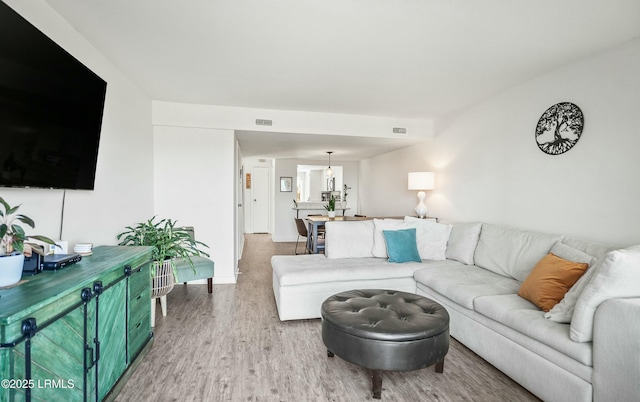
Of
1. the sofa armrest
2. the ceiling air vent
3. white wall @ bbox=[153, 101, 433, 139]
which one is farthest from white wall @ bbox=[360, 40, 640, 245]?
the ceiling air vent

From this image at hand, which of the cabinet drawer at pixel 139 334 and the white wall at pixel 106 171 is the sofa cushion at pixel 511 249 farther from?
the white wall at pixel 106 171

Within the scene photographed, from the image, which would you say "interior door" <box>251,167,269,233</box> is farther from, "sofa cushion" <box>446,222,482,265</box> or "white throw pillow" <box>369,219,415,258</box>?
"sofa cushion" <box>446,222,482,265</box>

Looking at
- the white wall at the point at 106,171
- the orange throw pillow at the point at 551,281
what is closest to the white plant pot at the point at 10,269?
the white wall at the point at 106,171

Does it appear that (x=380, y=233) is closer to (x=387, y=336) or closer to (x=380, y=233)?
(x=380, y=233)

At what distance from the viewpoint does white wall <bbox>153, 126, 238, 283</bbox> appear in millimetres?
4230

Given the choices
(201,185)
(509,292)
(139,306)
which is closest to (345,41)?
(509,292)

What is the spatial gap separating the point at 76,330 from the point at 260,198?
27.5ft

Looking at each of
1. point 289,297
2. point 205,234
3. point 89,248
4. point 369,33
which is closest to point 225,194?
point 205,234

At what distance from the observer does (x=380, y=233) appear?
383 centimetres

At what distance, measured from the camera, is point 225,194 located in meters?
4.40

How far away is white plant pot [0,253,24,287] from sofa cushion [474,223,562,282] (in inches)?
135

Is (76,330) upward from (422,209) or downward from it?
downward

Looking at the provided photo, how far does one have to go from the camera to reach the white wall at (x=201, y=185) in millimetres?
4230

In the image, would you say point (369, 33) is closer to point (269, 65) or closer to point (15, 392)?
point (269, 65)
